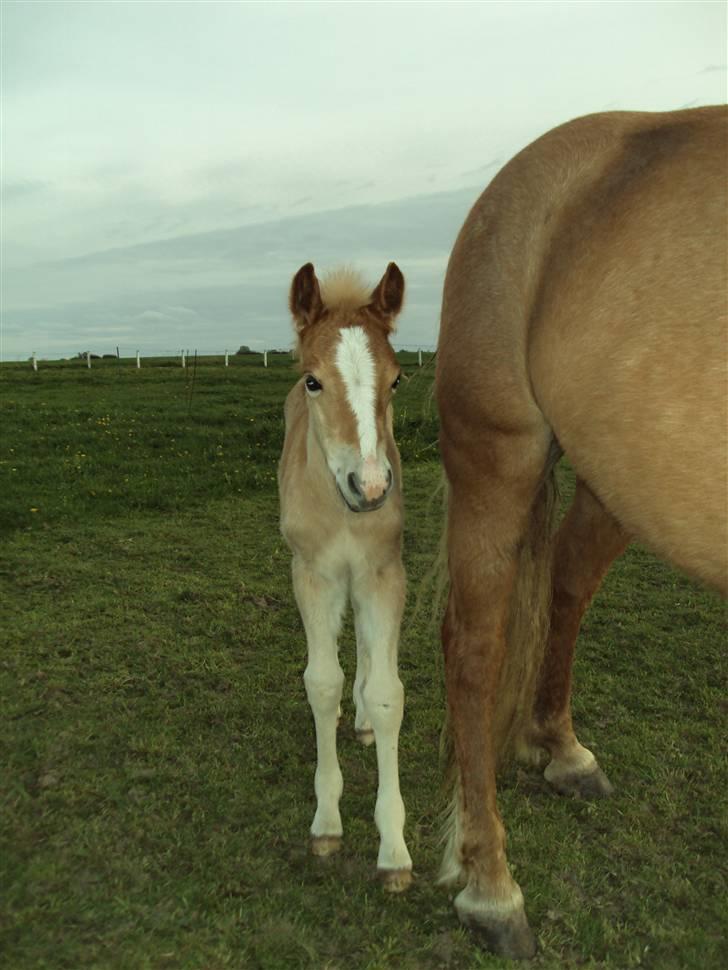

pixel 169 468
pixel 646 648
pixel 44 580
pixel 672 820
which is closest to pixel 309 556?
pixel 672 820

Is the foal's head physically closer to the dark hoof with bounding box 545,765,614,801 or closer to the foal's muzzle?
the foal's muzzle

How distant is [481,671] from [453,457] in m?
0.72

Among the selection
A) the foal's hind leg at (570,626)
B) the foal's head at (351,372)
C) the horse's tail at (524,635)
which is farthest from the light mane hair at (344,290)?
the foal's hind leg at (570,626)

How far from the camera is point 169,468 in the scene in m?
9.91

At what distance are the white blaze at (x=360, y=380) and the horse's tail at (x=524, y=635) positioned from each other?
0.66 m

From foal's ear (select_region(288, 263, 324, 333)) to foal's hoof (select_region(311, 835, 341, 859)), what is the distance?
190 centimetres

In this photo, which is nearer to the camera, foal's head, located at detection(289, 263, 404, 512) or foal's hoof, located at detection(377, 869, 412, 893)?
foal's head, located at detection(289, 263, 404, 512)

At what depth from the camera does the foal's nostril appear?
2547mm

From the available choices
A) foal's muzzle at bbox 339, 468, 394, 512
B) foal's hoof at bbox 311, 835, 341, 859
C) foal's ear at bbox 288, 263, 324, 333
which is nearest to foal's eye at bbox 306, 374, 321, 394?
foal's ear at bbox 288, 263, 324, 333

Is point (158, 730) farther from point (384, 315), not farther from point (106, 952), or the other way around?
point (384, 315)

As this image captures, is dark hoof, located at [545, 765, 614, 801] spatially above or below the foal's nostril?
below

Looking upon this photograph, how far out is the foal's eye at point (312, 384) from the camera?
2734 millimetres

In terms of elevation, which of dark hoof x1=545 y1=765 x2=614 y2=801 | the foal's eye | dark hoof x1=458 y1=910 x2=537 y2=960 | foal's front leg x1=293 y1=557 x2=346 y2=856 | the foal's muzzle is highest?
the foal's eye

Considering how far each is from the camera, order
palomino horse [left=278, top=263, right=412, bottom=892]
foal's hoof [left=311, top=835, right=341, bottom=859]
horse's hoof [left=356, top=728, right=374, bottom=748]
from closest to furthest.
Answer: palomino horse [left=278, top=263, right=412, bottom=892] < foal's hoof [left=311, top=835, right=341, bottom=859] < horse's hoof [left=356, top=728, right=374, bottom=748]
